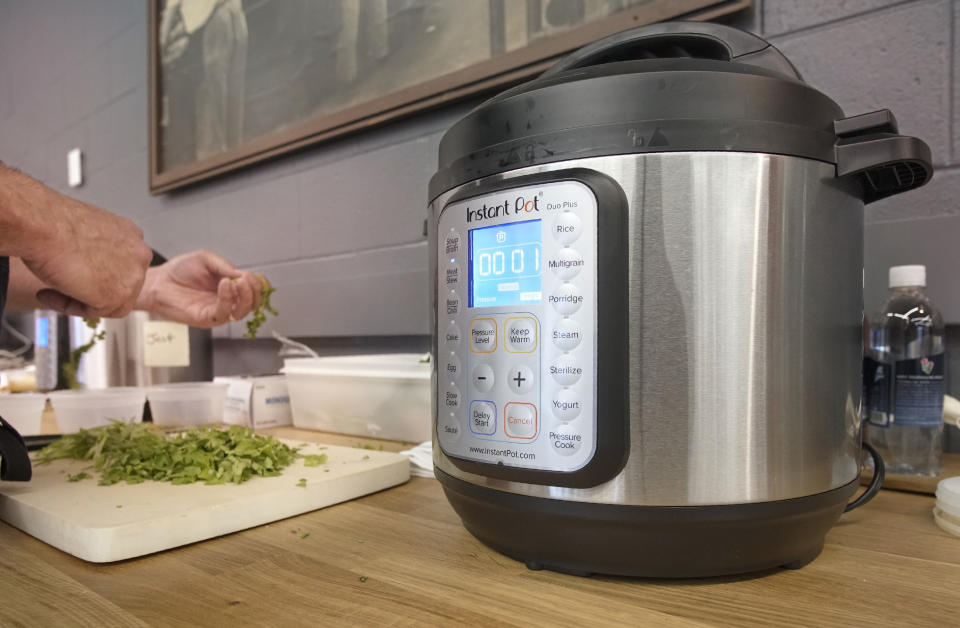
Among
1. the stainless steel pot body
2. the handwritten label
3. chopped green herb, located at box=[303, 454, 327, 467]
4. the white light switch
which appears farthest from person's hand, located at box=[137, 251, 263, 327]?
the white light switch

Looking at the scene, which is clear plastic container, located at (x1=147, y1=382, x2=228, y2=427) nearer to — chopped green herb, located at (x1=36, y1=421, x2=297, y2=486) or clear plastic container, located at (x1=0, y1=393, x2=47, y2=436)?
clear plastic container, located at (x1=0, y1=393, x2=47, y2=436)

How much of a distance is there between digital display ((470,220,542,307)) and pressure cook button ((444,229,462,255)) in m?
0.01

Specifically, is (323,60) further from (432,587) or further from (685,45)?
(432,587)

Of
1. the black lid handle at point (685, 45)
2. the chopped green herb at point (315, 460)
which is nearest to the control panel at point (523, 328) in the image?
the black lid handle at point (685, 45)

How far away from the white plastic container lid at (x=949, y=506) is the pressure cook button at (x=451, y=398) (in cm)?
36

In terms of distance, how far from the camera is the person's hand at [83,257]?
0.60 meters

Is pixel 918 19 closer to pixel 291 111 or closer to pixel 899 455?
pixel 899 455

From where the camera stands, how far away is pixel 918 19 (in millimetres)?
667

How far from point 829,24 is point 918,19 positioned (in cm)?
8

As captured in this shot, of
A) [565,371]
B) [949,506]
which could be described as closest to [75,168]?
[565,371]

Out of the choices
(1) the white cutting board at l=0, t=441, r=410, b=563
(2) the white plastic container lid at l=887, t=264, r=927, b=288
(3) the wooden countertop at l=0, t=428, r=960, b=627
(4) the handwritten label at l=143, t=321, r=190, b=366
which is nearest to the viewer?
(3) the wooden countertop at l=0, t=428, r=960, b=627

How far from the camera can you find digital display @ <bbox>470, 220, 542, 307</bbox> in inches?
14.6

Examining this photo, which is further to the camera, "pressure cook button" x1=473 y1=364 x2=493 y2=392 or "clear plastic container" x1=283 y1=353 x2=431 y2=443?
"clear plastic container" x1=283 y1=353 x2=431 y2=443

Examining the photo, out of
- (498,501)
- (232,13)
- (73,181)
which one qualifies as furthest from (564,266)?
(73,181)
